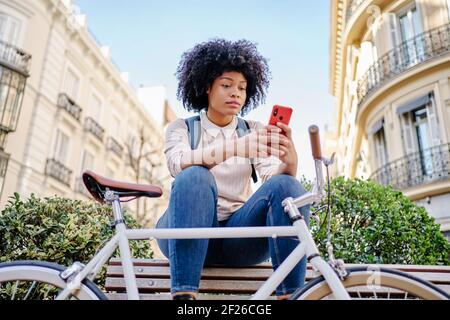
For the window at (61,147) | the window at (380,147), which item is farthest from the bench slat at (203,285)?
the window at (61,147)

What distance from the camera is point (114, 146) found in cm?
2212

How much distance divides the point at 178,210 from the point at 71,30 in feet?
60.0

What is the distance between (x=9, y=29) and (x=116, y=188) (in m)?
15.5

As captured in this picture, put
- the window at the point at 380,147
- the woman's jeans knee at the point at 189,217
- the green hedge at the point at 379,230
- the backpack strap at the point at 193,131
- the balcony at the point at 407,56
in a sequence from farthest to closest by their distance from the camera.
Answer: the window at the point at 380,147 → the balcony at the point at 407,56 → the green hedge at the point at 379,230 → the backpack strap at the point at 193,131 → the woman's jeans knee at the point at 189,217

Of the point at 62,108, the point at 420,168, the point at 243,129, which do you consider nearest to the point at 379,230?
the point at 243,129

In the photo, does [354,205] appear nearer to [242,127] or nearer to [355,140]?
[242,127]

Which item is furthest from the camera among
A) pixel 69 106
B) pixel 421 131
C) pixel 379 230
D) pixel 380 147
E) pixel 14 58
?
pixel 69 106

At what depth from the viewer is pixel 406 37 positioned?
12578 mm

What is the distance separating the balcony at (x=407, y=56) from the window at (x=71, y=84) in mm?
11821

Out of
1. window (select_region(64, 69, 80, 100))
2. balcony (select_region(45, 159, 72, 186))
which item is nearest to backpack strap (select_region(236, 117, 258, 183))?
balcony (select_region(45, 159, 72, 186))

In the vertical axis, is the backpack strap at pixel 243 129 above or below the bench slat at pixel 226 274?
above

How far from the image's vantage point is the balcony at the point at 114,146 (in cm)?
2170

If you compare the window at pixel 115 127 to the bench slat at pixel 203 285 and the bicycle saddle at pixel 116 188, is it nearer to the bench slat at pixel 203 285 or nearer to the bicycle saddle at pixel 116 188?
the bench slat at pixel 203 285

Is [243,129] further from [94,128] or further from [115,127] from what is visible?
[115,127]
